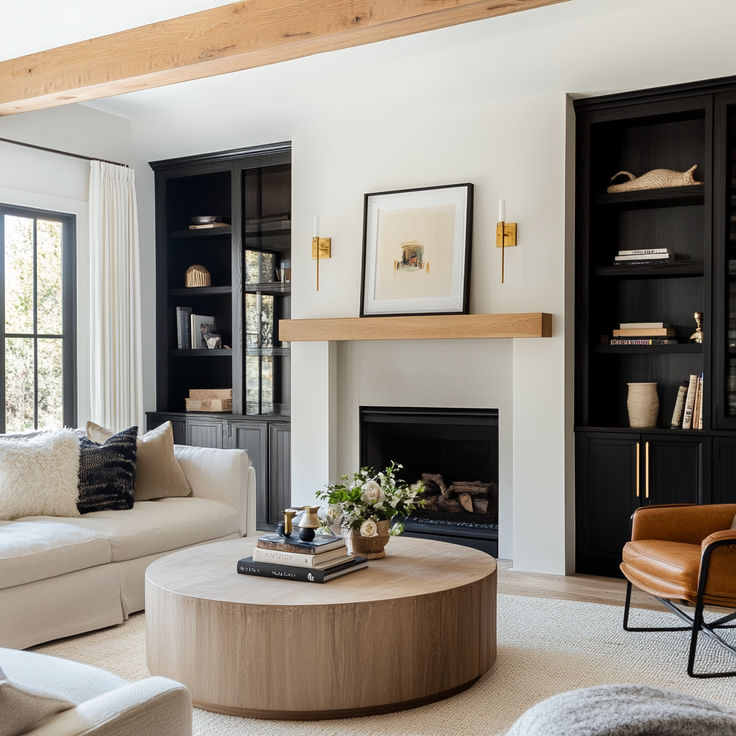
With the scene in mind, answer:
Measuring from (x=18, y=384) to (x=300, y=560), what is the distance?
9.90 ft

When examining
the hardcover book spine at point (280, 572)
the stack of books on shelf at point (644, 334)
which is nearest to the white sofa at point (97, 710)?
the hardcover book spine at point (280, 572)

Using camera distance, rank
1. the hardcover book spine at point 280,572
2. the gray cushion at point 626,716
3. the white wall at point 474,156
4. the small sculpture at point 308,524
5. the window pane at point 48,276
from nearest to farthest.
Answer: the gray cushion at point 626,716 → the hardcover book spine at point 280,572 → the small sculpture at point 308,524 → the white wall at point 474,156 → the window pane at point 48,276

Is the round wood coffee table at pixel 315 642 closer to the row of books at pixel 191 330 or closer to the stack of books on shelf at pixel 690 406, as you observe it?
the stack of books on shelf at pixel 690 406

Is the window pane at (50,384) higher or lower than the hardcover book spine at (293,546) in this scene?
higher

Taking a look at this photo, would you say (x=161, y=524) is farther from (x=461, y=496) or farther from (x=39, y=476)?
(x=461, y=496)

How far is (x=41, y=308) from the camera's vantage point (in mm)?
5461

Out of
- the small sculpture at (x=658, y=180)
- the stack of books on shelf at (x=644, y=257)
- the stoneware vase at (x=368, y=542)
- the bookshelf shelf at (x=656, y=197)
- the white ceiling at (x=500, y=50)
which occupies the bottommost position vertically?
the stoneware vase at (x=368, y=542)

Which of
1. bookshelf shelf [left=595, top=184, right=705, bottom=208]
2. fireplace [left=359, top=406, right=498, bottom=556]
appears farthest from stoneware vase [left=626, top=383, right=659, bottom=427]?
bookshelf shelf [left=595, top=184, right=705, bottom=208]

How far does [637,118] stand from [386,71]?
4.55ft

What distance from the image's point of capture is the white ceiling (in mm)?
4039

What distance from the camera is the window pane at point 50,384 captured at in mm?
5453

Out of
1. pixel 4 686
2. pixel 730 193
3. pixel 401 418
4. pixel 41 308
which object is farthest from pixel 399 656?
pixel 41 308

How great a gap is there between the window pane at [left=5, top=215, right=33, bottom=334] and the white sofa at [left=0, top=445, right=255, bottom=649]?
5.15 ft

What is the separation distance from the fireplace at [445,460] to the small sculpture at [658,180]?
143 cm
